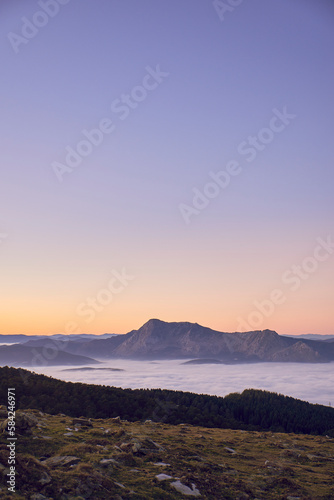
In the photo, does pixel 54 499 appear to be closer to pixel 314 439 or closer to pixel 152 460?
pixel 152 460

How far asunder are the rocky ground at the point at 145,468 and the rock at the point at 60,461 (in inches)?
0.5

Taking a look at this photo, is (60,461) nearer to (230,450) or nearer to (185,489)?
(185,489)

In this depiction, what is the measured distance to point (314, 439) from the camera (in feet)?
155

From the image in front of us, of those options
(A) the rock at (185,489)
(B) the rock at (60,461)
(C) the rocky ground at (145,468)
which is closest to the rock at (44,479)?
(C) the rocky ground at (145,468)

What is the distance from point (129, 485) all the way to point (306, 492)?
1214cm

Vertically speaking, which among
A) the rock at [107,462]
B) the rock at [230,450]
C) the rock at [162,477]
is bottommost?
the rock at [230,450]

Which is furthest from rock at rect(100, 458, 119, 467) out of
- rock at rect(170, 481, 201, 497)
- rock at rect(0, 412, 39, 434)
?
rock at rect(0, 412, 39, 434)

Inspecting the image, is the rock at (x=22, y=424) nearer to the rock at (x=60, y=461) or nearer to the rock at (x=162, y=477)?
the rock at (x=60, y=461)

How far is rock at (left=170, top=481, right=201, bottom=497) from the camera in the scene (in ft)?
66.1

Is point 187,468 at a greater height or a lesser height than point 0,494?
lesser

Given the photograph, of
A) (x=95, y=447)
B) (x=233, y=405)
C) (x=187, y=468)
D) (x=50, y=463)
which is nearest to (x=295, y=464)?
(x=187, y=468)

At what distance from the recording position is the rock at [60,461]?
21675 mm

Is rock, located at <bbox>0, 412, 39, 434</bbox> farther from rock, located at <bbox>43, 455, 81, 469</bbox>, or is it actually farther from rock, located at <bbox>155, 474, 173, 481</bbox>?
rock, located at <bbox>155, 474, 173, 481</bbox>

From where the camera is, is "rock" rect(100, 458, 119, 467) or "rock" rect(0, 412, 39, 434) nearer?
"rock" rect(100, 458, 119, 467)
